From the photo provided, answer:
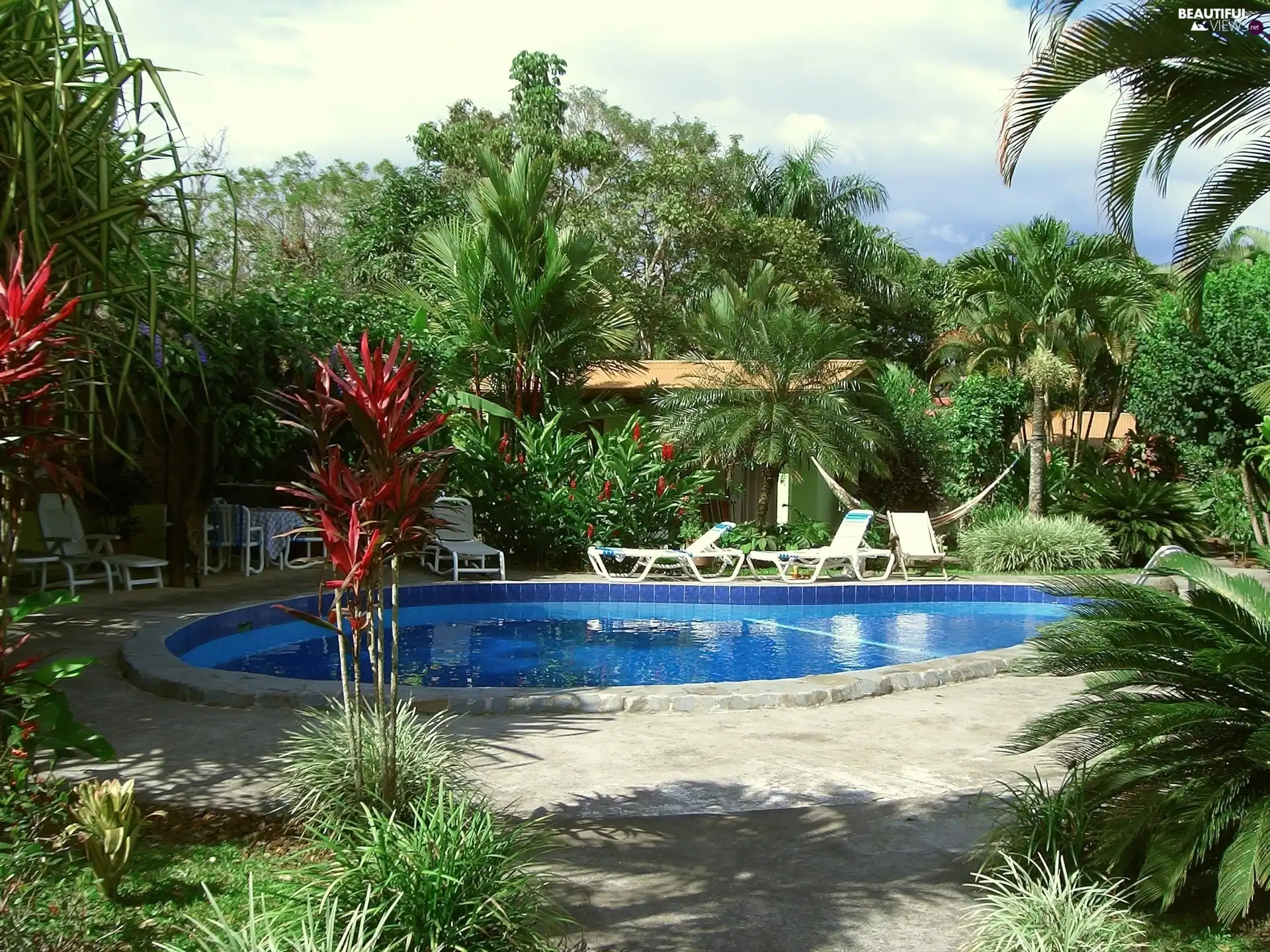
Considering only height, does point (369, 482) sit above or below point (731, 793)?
above

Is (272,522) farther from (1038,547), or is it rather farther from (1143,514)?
(1143,514)

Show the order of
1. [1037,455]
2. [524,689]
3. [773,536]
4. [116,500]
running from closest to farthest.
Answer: [524,689], [116,500], [773,536], [1037,455]

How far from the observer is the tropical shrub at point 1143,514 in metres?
17.3

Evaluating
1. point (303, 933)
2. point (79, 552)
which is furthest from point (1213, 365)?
point (303, 933)

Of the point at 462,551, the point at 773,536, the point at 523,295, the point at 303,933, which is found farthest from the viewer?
the point at 773,536

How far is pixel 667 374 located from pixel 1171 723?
18.1 metres

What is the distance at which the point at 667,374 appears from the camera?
71.7ft

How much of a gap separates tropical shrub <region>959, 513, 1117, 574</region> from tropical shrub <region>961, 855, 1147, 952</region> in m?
13.0

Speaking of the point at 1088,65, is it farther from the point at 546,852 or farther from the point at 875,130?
the point at 875,130

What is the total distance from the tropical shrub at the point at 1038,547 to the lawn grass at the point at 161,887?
1361cm

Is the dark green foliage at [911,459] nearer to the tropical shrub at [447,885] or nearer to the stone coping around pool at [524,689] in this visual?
the stone coping around pool at [524,689]

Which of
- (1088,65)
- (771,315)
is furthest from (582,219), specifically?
(1088,65)

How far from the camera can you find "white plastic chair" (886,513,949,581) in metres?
15.3

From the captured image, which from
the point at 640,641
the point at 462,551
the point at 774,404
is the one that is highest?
the point at 774,404
